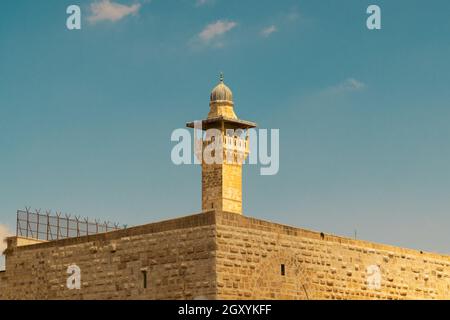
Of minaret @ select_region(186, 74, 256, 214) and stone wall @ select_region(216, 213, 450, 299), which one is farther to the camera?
minaret @ select_region(186, 74, 256, 214)

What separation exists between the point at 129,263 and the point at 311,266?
500 centimetres

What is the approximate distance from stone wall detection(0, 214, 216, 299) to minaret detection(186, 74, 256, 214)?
20289 mm

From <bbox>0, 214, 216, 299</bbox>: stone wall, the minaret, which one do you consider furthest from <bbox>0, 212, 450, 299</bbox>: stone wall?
the minaret

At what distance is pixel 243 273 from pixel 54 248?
686 cm

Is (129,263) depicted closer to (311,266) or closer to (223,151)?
(311,266)

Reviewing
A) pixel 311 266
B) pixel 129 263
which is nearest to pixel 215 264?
pixel 129 263

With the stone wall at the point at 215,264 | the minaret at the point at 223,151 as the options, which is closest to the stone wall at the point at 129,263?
the stone wall at the point at 215,264

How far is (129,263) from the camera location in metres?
29.0

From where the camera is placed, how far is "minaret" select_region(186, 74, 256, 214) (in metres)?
52.3

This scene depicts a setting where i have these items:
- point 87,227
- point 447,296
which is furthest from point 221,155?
point 447,296

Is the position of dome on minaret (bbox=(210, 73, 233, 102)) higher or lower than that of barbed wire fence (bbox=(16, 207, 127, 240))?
higher

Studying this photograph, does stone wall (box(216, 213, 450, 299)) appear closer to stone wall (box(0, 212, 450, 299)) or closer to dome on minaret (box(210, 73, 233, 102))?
stone wall (box(0, 212, 450, 299))
